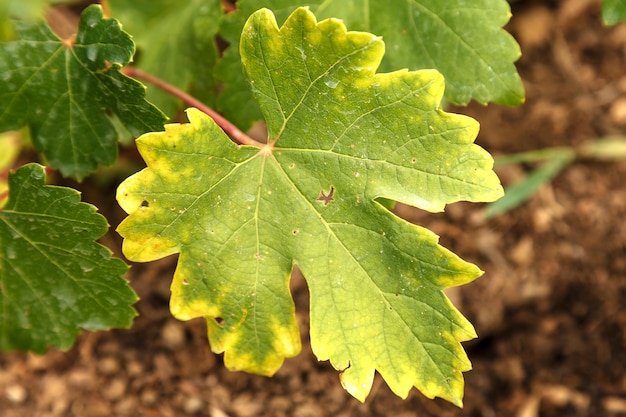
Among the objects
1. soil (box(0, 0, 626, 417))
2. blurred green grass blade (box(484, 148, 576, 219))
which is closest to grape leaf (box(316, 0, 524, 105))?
blurred green grass blade (box(484, 148, 576, 219))

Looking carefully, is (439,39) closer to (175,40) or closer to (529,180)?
(175,40)

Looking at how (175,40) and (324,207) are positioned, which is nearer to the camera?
(324,207)

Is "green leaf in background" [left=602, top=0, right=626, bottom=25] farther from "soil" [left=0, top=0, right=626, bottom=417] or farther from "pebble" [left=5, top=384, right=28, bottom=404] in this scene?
"pebble" [left=5, top=384, right=28, bottom=404]

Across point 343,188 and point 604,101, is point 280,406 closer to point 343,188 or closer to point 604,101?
point 343,188

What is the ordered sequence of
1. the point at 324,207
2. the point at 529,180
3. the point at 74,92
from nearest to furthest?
the point at 324,207 < the point at 74,92 < the point at 529,180

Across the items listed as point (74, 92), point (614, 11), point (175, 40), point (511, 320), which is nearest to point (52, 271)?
point (74, 92)

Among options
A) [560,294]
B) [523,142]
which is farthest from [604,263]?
[523,142]
